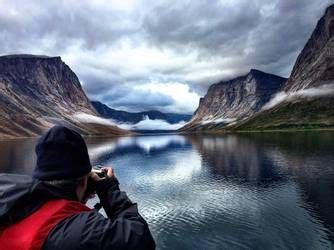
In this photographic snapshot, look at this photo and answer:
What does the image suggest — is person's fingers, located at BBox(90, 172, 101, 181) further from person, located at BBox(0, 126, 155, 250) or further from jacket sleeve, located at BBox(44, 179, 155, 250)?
jacket sleeve, located at BBox(44, 179, 155, 250)

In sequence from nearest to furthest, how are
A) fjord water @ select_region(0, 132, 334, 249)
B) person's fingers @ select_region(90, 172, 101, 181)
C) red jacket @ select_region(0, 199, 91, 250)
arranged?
red jacket @ select_region(0, 199, 91, 250) → person's fingers @ select_region(90, 172, 101, 181) → fjord water @ select_region(0, 132, 334, 249)

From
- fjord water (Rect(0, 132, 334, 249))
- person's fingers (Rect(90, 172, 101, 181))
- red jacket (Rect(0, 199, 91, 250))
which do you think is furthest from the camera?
fjord water (Rect(0, 132, 334, 249))

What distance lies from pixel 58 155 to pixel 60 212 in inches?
35.8

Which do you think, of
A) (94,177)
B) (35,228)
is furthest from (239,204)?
(35,228)

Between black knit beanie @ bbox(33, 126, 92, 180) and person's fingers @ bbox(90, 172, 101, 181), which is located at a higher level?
black knit beanie @ bbox(33, 126, 92, 180)

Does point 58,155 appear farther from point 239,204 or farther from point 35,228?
point 239,204

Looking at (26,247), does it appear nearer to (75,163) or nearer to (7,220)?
(7,220)

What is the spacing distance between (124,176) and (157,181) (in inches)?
489

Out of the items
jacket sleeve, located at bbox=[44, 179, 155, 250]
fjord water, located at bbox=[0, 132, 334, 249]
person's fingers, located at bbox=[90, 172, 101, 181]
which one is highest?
person's fingers, located at bbox=[90, 172, 101, 181]

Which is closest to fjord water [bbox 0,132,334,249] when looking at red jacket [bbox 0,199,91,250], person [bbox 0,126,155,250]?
person [bbox 0,126,155,250]

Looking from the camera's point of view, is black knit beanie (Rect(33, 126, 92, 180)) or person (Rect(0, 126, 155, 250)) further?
black knit beanie (Rect(33, 126, 92, 180))

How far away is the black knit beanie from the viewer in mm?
5375

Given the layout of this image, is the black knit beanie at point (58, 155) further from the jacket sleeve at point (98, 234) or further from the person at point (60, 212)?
the jacket sleeve at point (98, 234)

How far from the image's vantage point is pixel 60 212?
486cm
